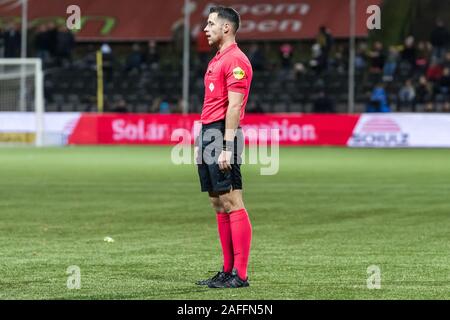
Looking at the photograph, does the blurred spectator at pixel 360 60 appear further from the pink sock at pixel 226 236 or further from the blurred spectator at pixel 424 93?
the pink sock at pixel 226 236

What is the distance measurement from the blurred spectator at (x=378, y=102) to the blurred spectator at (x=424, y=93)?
1155 millimetres

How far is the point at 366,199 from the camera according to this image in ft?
62.7

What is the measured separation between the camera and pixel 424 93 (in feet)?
131

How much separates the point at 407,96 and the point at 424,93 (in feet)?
1.90

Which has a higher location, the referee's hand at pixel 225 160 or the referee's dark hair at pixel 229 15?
the referee's dark hair at pixel 229 15

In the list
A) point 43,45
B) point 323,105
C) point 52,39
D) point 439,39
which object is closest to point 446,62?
point 439,39

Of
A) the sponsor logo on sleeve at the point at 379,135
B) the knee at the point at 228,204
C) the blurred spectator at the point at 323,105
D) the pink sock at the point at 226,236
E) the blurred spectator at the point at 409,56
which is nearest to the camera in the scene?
the knee at the point at 228,204

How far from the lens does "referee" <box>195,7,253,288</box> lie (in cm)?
971

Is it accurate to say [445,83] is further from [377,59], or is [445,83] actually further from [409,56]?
[377,59]

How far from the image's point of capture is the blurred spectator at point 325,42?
1592 inches

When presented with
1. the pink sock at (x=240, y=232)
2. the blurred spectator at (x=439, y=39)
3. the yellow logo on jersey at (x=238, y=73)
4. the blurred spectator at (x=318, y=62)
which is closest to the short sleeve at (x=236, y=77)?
the yellow logo on jersey at (x=238, y=73)

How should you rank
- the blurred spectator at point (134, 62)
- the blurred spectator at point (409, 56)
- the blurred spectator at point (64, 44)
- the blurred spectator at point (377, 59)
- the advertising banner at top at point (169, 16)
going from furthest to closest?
the advertising banner at top at point (169, 16) → the blurred spectator at point (134, 62) → the blurred spectator at point (64, 44) → the blurred spectator at point (377, 59) → the blurred spectator at point (409, 56)

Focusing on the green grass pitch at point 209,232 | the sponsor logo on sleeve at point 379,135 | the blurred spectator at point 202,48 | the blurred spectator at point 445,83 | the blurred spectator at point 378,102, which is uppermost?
the blurred spectator at point 202,48
